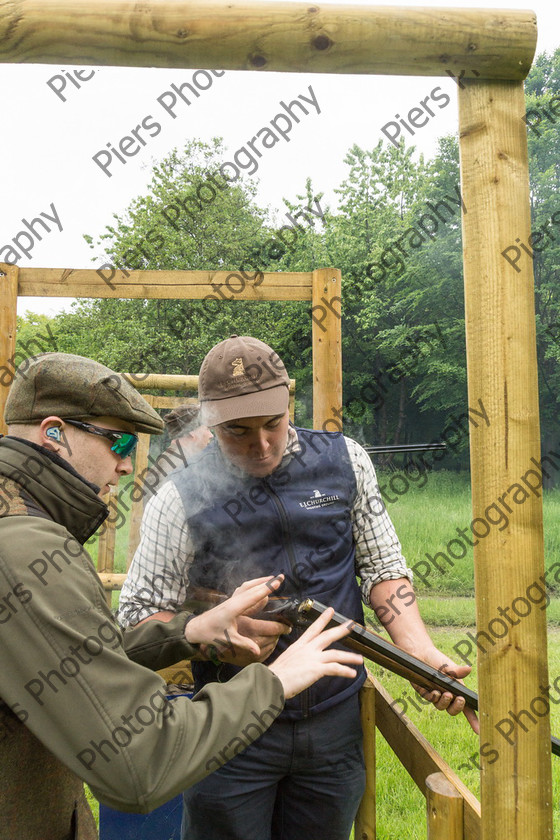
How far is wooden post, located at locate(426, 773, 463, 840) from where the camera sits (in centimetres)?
157

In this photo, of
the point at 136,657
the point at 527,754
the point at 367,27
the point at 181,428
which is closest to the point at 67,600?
the point at 136,657

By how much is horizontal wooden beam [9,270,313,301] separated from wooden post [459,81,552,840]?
8.12 feet

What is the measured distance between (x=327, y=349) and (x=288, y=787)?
2.25 meters

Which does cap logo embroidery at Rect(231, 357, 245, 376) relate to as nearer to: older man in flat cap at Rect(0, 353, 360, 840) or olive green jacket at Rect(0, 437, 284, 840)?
older man in flat cap at Rect(0, 353, 360, 840)

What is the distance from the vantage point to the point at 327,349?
370 centimetres

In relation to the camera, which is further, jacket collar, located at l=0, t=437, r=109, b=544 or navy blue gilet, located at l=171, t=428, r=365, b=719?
navy blue gilet, located at l=171, t=428, r=365, b=719

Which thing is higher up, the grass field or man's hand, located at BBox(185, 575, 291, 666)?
man's hand, located at BBox(185, 575, 291, 666)

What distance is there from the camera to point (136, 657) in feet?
6.33

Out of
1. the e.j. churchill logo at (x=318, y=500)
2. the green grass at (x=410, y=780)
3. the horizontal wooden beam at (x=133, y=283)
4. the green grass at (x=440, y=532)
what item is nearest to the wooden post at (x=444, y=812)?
the e.j. churchill logo at (x=318, y=500)

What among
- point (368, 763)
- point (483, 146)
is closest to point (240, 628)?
point (368, 763)

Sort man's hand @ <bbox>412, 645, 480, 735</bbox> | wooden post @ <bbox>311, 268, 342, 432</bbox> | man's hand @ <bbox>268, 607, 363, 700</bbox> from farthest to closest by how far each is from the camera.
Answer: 1. wooden post @ <bbox>311, 268, 342, 432</bbox>
2. man's hand @ <bbox>412, 645, 480, 735</bbox>
3. man's hand @ <bbox>268, 607, 363, 700</bbox>

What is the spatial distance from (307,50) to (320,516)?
1.39 metres

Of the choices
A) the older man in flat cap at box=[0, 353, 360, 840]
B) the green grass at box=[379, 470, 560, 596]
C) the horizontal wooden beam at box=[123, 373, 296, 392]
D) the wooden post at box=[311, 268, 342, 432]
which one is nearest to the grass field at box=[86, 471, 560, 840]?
the green grass at box=[379, 470, 560, 596]

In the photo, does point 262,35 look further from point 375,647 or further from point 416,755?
point 416,755
